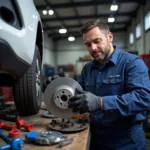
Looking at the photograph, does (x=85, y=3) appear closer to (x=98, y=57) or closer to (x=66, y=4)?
(x=66, y=4)

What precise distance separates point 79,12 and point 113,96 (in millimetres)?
8431

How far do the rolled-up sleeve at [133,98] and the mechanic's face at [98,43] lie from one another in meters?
0.25

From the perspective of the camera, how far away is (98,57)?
144cm

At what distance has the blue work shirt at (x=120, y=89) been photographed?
3.80ft

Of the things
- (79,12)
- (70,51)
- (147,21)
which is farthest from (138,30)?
(70,51)

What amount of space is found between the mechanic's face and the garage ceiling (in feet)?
21.2

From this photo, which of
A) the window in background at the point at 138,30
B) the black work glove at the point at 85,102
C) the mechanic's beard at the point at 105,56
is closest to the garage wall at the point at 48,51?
the window in background at the point at 138,30

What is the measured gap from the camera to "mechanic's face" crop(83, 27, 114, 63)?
4.55 ft

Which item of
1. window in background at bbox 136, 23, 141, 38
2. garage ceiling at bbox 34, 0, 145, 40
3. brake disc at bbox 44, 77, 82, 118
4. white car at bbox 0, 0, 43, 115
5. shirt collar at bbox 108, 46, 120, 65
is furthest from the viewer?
window in background at bbox 136, 23, 141, 38

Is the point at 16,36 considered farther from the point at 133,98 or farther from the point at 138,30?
the point at 138,30

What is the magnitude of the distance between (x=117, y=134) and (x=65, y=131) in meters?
0.35

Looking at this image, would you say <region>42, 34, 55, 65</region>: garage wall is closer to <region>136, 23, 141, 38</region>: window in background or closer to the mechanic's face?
<region>136, 23, 141, 38</region>: window in background

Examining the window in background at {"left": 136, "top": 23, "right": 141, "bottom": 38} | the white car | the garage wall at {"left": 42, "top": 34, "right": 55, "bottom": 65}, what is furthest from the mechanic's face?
the garage wall at {"left": 42, "top": 34, "right": 55, "bottom": 65}

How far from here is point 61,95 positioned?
126 centimetres
